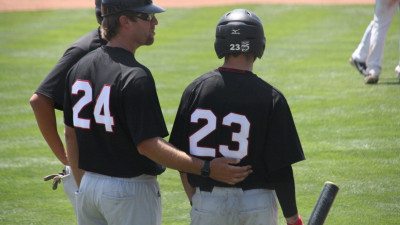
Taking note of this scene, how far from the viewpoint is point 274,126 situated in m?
4.88

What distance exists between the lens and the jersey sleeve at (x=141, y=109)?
188 inches

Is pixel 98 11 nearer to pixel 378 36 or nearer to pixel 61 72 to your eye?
pixel 61 72

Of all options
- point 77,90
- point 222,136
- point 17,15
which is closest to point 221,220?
point 222,136

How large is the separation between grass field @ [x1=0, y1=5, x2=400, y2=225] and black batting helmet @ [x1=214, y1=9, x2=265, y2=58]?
3.04 meters

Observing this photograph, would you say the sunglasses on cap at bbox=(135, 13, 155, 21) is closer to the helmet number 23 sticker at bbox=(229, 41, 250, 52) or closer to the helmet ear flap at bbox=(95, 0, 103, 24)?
the helmet number 23 sticker at bbox=(229, 41, 250, 52)

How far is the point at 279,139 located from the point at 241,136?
215 mm

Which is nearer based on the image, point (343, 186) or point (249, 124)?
point (249, 124)

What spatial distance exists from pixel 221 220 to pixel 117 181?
60 centimetres

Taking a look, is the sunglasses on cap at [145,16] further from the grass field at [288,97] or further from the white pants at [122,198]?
the grass field at [288,97]

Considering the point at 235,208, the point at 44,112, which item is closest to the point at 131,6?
the point at 44,112

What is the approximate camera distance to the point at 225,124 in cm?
486

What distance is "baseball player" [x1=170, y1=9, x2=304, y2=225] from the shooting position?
4.85m

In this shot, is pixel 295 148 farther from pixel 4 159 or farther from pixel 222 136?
pixel 4 159

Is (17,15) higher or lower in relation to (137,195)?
lower
